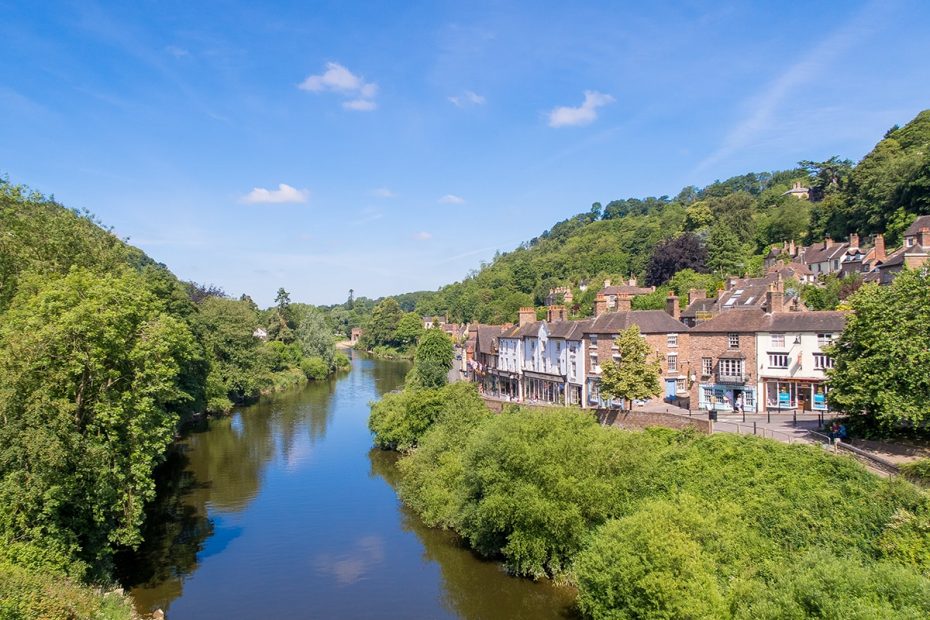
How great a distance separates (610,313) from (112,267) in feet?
98.5

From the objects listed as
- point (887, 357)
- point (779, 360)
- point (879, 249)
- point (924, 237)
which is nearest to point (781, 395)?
point (779, 360)

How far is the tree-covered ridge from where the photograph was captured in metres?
63.3

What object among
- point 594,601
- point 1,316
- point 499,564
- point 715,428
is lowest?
point 499,564

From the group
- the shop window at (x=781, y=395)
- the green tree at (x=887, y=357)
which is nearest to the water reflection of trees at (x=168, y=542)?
the green tree at (x=887, y=357)

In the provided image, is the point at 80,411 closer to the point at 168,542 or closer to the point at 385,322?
the point at 168,542

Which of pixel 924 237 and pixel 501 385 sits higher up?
pixel 924 237

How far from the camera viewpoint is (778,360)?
35.9m

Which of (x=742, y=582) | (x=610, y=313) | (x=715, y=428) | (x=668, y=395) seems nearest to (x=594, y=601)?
(x=742, y=582)

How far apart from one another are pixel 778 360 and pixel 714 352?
3.65 m

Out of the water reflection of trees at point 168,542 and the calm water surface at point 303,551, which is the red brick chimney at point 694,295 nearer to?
the calm water surface at point 303,551

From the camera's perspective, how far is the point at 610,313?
42.2 meters

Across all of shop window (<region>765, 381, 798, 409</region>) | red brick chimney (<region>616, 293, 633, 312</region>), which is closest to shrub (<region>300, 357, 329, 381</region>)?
red brick chimney (<region>616, 293, 633, 312</region>)

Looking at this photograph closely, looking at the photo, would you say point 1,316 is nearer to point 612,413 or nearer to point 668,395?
point 612,413

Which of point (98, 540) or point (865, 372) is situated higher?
point (865, 372)
